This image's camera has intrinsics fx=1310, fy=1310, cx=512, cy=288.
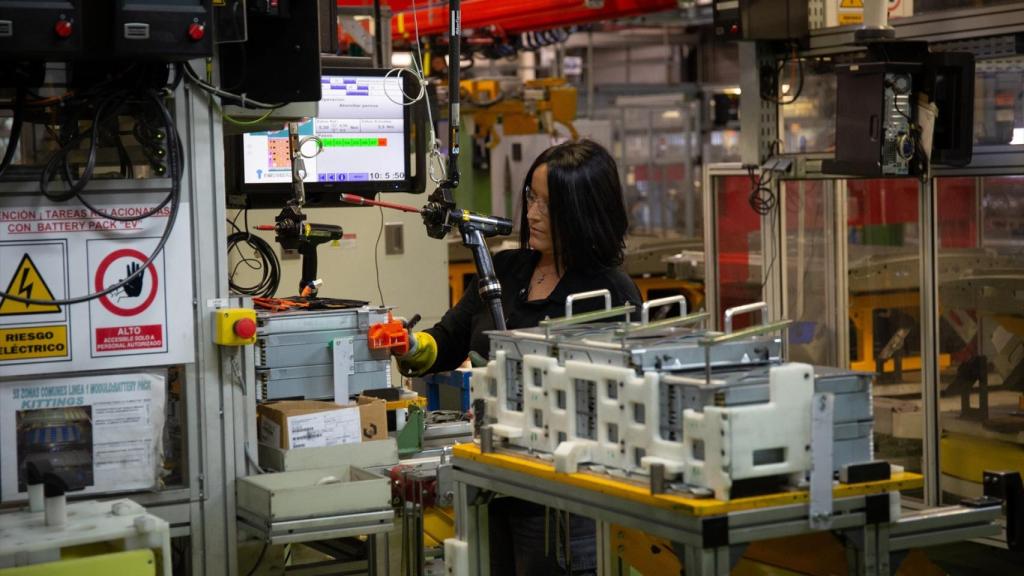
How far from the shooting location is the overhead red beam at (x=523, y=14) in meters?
8.09

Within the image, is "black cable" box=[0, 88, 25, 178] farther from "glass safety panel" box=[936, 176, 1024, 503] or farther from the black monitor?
"glass safety panel" box=[936, 176, 1024, 503]

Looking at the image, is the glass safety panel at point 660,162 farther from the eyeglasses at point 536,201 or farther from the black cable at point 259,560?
the black cable at point 259,560

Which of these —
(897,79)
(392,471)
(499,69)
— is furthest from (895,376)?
(499,69)

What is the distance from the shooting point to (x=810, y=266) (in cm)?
518

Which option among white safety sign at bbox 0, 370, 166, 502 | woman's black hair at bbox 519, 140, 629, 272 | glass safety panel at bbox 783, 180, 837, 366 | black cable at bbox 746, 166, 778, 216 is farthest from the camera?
glass safety panel at bbox 783, 180, 837, 366


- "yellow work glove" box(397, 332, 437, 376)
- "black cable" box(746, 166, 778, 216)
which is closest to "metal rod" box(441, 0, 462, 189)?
"yellow work glove" box(397, 332, 437, 376)

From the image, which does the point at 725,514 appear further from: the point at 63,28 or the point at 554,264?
the point at 63,28

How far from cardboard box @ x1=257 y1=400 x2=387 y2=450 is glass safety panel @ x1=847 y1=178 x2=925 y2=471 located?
2.22m

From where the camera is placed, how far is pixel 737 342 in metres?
2.31

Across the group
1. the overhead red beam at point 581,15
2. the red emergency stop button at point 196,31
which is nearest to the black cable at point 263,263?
the red emergency stop button at point 196,31

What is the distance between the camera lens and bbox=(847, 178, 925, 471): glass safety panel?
4.71 meters

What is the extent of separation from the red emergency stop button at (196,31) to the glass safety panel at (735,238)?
316 centimetres

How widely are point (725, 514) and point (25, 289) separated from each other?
1.58 meters

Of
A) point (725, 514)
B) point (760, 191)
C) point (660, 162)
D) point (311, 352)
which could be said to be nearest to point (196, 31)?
point (311, 352)
